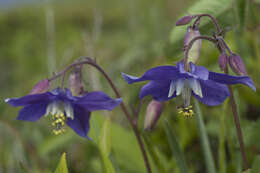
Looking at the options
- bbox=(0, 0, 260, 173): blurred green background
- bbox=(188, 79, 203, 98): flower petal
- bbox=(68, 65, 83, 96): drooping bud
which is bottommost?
bbox=(0, 0, 260, 173): blurred green background

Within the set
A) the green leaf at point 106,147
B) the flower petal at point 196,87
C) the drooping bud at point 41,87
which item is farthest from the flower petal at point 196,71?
the drooping bud at point 41,87

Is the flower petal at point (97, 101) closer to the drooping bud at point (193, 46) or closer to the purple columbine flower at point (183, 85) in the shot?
A: the purple columbine flower at point (183, 85)

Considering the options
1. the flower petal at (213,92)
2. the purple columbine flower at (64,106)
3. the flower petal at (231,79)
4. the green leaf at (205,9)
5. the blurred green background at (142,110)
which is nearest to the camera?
the flower petal at (231,79)

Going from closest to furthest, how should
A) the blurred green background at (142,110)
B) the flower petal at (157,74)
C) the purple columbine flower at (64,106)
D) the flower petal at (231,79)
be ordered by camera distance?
the flower petal at (231,79)
the flower petal at (157,74)
the purple columbine flower at (64,106)
the blurred green background at (142,110)

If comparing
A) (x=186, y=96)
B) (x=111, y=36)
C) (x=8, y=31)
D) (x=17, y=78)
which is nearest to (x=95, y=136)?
(x=186, y=96)

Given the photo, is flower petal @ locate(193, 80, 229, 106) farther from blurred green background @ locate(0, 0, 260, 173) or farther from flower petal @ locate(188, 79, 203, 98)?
blurred green background @ locate(0, 0, 260, 173)

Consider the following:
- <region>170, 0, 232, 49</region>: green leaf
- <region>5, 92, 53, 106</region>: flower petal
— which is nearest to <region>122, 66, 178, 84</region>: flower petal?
<region>170, 0, 232, 49</region>: green leaf
